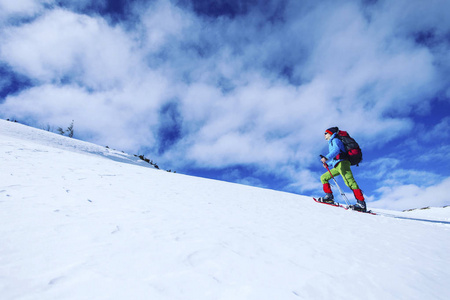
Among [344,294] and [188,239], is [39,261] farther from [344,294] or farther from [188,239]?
[344,294]

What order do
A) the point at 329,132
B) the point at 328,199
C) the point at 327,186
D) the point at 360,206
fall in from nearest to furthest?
the point at 360,206, the point at 329,132, the point at 328,199, the point at 327,186

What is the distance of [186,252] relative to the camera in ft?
6.91

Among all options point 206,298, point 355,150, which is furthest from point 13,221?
point 355,150

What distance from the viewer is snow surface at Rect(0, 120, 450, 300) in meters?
1.54

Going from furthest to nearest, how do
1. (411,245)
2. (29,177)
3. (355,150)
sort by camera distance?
(355,150) → (29,177) → (411,245)

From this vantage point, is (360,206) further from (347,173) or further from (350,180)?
(347,173)

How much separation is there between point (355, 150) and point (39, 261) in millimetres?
6913

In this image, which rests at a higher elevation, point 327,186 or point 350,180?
point 327,186

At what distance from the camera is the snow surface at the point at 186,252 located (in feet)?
5.05

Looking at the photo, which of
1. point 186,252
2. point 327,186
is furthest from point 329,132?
point 186,252

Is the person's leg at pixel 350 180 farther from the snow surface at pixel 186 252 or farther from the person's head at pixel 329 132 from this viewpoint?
the snow surface at pixel 186 252

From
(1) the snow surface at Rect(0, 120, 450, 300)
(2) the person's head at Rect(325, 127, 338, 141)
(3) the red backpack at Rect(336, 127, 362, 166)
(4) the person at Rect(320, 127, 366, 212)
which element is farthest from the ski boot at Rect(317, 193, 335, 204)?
(1) the snow surface at Rect(0, 120, 450, 300)

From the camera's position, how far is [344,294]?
1.68m

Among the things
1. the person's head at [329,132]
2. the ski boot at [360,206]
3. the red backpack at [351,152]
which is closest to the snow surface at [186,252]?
the ski boot at [360,206]
